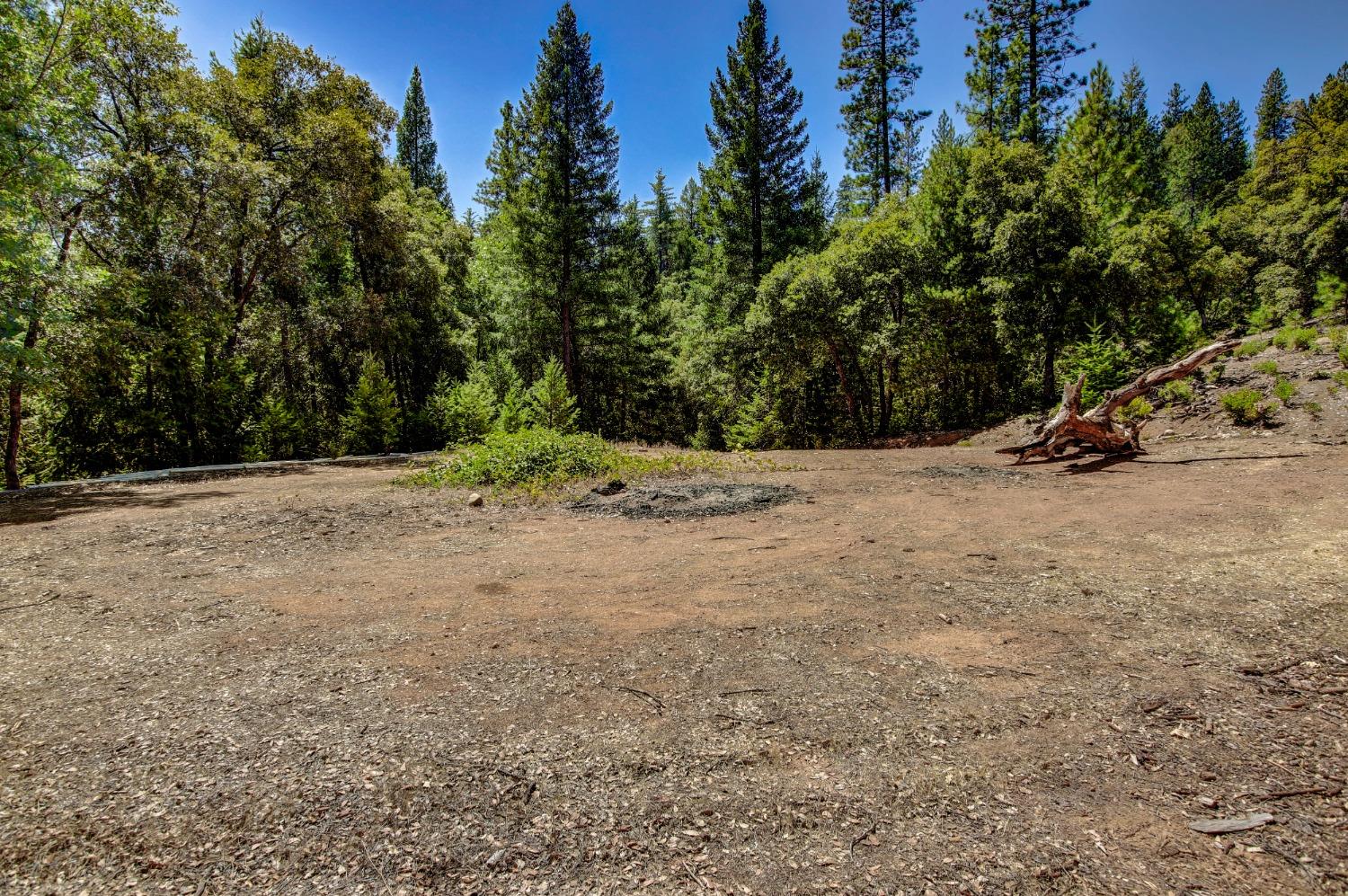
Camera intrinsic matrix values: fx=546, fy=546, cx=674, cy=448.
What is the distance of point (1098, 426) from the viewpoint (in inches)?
346

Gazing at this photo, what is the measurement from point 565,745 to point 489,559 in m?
3.21

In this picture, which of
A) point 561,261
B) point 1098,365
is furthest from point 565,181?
point 1098,365

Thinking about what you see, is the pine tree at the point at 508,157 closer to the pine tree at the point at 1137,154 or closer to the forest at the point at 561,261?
the forest at the point at 561,261

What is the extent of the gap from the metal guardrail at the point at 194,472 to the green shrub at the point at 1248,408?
15.9 m

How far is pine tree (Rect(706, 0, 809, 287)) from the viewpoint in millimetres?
20031

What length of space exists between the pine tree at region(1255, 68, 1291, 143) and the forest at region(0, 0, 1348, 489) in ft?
63.3

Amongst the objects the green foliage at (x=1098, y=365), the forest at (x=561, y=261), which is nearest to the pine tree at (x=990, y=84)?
the forest at (x=561, y=261)

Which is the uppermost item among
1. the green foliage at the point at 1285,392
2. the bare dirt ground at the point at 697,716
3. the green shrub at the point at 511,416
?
the green shrub at the point at 511,416

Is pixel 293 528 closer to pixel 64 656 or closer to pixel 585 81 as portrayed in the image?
pixel 64 656

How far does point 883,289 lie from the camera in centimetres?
1605

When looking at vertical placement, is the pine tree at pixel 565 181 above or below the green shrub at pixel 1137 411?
above

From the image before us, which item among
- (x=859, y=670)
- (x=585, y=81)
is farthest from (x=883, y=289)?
(x=859, y=670)

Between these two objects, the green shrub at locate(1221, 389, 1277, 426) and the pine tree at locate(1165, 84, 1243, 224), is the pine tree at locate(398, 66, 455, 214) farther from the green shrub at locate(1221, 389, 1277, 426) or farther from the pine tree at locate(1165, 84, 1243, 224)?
the pine tree at locate(1165, 84, 1243, 224)

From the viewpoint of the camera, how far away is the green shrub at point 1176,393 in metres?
10.5
